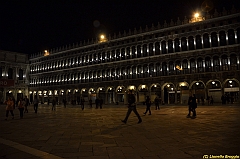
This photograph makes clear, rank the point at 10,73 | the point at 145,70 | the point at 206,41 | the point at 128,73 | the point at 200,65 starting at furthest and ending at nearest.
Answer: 1. the point at 10,73
2. the point at 128,73
3. the point at 145,70
4. the point at 206,41
5. the point at 200,65

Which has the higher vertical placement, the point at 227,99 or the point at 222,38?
the point at 222,38

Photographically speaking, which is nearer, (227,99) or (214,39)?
(227,99)

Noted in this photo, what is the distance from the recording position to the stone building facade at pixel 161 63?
3231cm

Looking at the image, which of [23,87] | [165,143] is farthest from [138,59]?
[23,87]

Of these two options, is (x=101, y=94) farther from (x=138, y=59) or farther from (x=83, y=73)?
(x=138, y=59)

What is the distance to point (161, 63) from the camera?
37.9 m

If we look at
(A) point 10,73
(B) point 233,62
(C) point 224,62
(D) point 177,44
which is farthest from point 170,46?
(A) point 10,73

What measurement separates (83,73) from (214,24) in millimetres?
31351

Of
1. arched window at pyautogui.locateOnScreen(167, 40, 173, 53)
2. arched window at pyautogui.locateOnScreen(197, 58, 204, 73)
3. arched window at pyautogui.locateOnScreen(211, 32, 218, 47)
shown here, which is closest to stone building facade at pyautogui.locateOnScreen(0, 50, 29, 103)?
arched window at pyautogui.locateOnScreen(167, 40, 173, 53)

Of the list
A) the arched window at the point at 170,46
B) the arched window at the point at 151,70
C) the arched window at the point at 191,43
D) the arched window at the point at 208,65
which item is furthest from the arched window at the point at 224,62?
the arched window at the point at 151,70

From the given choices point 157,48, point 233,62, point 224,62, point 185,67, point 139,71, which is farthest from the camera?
point 139,71

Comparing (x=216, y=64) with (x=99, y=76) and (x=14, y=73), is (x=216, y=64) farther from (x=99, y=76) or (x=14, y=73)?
(x=14, y=73)

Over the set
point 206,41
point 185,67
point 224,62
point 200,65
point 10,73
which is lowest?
point 185,67

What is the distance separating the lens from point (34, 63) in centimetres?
6172
